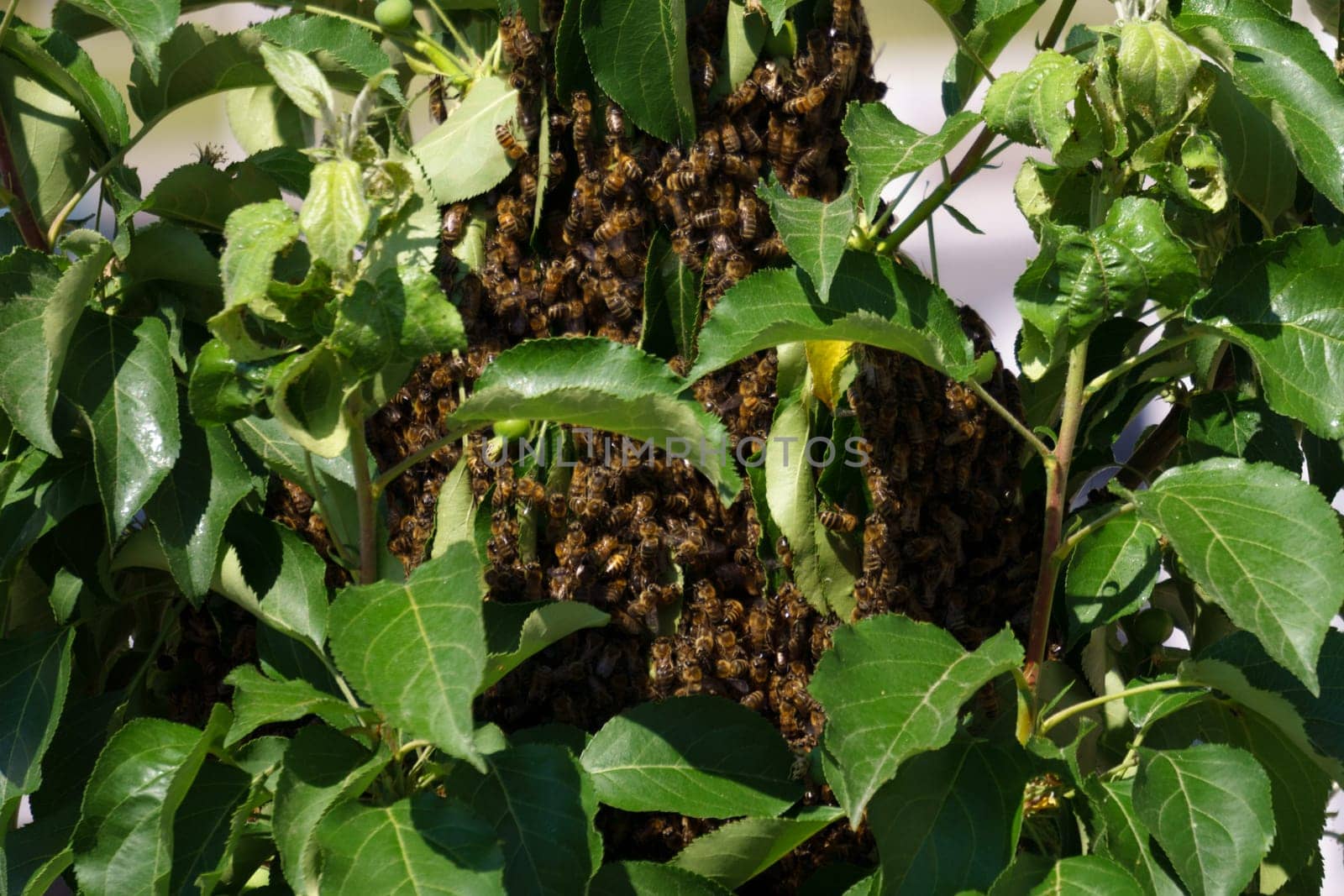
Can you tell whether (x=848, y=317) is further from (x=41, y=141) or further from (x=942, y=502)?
(x=41, y=141)

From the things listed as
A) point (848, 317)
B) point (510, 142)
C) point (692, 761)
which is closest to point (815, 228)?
point (848, 317)

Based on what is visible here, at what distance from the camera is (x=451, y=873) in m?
0.96

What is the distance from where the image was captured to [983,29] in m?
1.16

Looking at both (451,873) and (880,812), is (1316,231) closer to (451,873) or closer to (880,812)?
(880,812)

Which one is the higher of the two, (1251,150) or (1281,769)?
(1251,150)

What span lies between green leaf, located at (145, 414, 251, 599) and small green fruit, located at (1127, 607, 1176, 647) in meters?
0.78

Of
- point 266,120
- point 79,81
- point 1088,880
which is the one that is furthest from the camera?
point 266,120

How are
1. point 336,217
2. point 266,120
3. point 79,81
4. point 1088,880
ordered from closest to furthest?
point 336,217
point 1088,880
point 79,81
point 266,120

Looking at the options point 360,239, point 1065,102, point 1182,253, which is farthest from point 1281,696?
point 360,239

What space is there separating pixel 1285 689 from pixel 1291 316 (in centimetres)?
28

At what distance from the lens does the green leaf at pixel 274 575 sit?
3.82ft

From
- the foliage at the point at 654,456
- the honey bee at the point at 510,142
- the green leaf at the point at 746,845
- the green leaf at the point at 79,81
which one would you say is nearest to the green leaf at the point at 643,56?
the foliage at the point at 654,456

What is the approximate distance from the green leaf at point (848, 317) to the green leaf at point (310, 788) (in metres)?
0.36

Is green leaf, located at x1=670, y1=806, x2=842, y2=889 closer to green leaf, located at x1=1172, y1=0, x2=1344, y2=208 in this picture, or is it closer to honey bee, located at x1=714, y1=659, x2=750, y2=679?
honey bee, located at x1=714, y1=659, x2=750, y2=679
